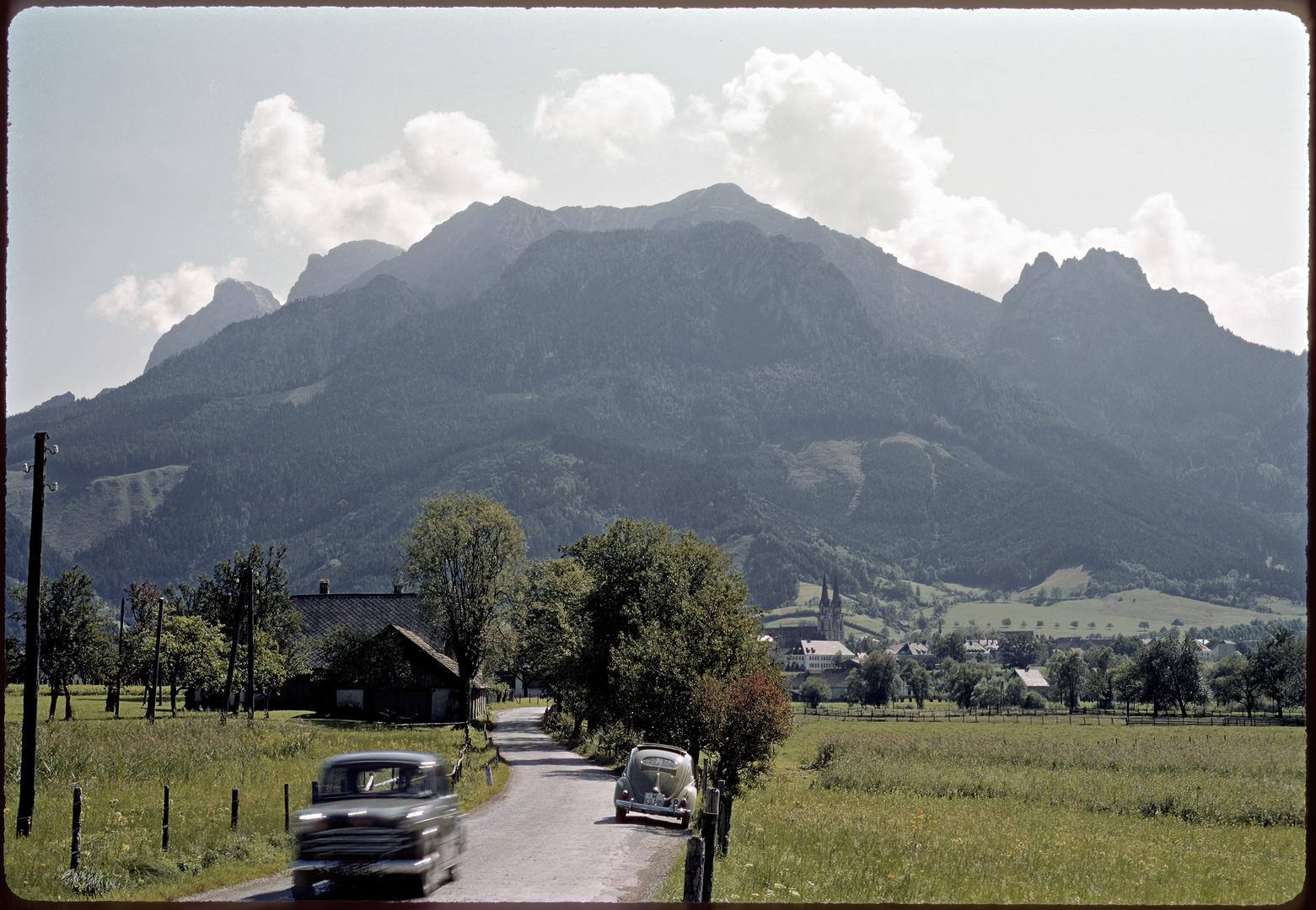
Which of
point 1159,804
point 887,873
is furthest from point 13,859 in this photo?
point 1159,804

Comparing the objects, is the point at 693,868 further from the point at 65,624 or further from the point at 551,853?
the point at 65,624

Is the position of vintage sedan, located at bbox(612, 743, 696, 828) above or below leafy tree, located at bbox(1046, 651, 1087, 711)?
above

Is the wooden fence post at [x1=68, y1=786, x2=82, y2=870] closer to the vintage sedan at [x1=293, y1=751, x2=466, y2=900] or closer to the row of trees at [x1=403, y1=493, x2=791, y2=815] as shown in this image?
the vintage sedan at [x1=293, y1=751, x2=466, y2=900]

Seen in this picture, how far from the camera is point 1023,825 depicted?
118 ft

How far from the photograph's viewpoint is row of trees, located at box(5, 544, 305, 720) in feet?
208

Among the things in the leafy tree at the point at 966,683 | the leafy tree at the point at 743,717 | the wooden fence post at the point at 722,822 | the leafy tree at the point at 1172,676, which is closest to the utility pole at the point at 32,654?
the wooden fence post at the point at 722,822

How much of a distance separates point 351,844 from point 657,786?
14805 mm

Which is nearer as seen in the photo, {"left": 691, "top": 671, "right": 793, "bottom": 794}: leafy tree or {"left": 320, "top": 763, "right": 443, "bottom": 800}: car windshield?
{"left": 320, "top": 763, "right": 443, "bottom": 800}: car windshield

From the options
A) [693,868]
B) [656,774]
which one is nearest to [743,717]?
[656,774]

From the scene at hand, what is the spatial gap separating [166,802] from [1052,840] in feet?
82.1

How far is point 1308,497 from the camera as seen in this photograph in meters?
7.98

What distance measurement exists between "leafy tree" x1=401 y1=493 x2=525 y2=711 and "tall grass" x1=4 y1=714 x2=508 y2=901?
30936 millimetres

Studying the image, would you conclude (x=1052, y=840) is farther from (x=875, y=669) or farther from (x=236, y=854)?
(x=875, y=669)

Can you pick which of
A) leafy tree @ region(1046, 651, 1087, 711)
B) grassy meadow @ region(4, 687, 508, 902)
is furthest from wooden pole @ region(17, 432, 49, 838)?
leafy tree @ region(1046, 651, 1087, 711)
